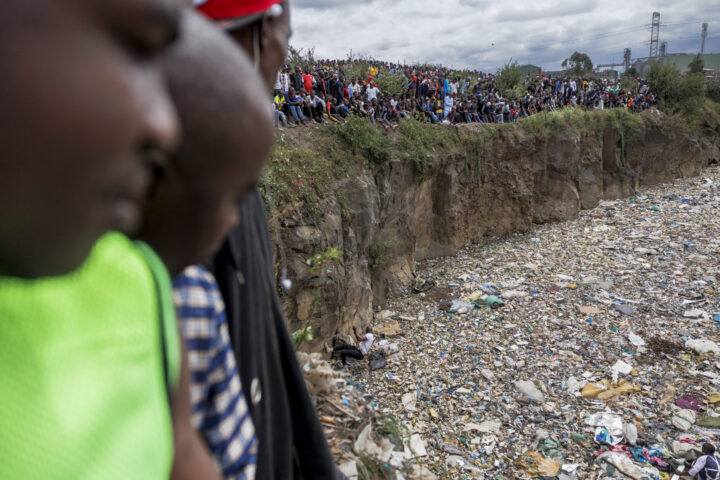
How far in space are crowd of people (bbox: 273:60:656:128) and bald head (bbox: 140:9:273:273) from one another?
4.94m

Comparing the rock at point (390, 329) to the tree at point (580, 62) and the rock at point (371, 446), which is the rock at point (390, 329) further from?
the tree at point (580, 62)

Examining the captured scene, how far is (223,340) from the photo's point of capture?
91 cm

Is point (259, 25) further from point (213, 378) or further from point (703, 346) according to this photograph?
point (703, 346)

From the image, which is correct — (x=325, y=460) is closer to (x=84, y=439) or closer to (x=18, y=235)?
(x=84, y=439)

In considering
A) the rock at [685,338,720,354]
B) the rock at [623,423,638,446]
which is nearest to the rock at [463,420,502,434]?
the rock at [623,423,638,446]

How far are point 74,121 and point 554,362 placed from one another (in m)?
8.03

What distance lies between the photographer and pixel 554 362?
715cm

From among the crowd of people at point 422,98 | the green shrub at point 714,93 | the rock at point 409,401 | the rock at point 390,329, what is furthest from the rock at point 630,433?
the green shrub at point 714,93

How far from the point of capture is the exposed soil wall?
678cm

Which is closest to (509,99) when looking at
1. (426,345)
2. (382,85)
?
(382,85)

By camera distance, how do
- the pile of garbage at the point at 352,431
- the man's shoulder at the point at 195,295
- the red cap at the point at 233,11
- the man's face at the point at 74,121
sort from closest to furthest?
the man's face at the point at 74,121
the man's shoulder at the point at 195,295
the red cap at the point at 233,11
the pile of garbage at the point at 352,431

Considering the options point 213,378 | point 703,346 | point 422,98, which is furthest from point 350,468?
point 422,98

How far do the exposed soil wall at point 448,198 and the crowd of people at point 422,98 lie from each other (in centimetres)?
91

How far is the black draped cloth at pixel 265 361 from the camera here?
108 centimetres
